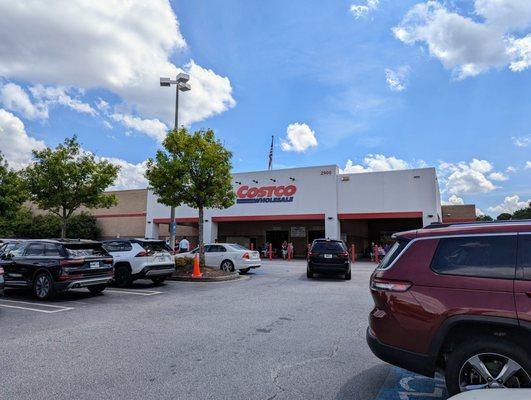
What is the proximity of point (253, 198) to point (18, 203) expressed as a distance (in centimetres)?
1689

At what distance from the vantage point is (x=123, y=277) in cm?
1347

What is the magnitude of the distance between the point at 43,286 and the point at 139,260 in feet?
10.1

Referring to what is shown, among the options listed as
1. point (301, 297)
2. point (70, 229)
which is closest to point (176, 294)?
point (301, 297)

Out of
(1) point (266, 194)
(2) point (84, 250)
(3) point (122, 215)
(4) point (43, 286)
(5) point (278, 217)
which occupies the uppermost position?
(1) point (266, 194)

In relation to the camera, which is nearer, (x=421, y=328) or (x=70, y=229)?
(x=421, y=328)

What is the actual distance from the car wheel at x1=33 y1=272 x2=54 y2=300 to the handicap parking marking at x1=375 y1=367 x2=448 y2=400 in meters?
8.84

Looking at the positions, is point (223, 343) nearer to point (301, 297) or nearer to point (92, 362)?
point (92, 362)

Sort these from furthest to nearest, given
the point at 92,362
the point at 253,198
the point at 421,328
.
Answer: the point at 253,198 < the point at 92,362 < the point at 421,328

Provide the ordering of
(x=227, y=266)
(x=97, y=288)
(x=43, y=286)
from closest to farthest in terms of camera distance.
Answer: (x=43, y=286), (x=97, y=288), (x=227, y=266)

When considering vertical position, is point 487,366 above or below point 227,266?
below

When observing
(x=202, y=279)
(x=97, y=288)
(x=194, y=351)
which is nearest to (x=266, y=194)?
(x=202, y=279)

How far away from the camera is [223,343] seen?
6.48m

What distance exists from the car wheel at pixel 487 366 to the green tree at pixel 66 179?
1978 centimetres

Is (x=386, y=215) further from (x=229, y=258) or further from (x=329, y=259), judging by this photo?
(x=229, y=258)
